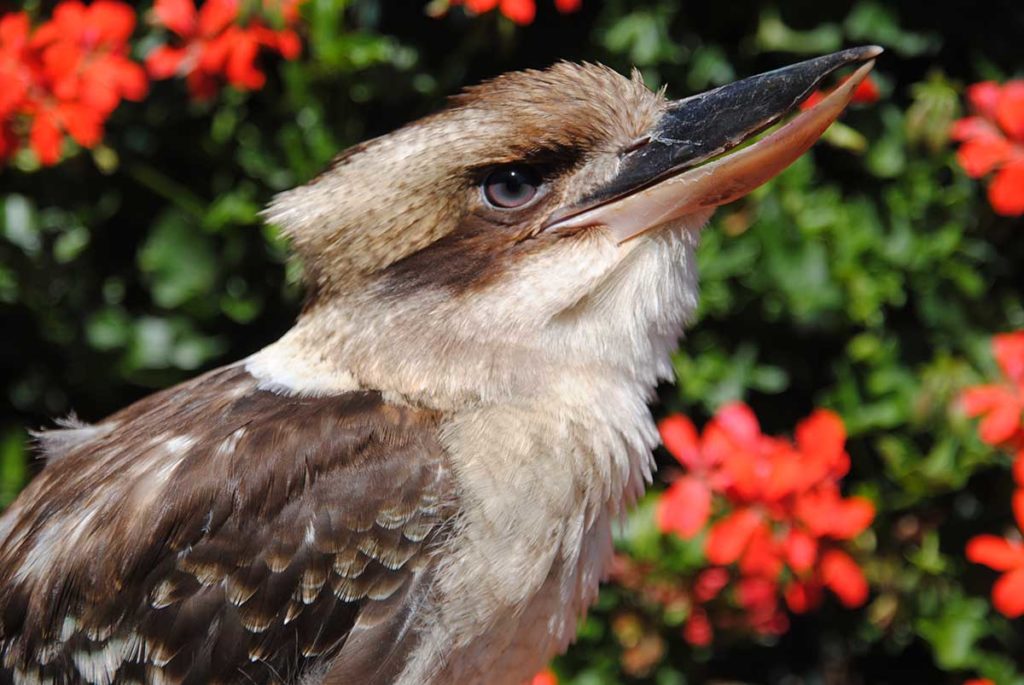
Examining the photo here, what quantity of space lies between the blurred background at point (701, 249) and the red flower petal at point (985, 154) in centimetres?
5

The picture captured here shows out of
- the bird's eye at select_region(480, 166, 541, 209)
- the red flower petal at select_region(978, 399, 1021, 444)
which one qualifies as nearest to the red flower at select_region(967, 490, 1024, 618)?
the red flower petal at select_region(978, 399, 1021, 444)

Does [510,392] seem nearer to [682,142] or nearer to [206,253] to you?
[682,142]

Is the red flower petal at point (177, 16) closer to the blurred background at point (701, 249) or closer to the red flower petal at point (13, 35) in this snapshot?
the blurred background at point (701, 249)

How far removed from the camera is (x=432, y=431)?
210 cm

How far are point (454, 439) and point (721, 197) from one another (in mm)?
585

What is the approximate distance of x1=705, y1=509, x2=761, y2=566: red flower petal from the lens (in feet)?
8.91

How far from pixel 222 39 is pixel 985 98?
1.69 metres

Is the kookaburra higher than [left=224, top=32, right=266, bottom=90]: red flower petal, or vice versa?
[left=224, top=32, right=266, bottom=90]: red flower petal

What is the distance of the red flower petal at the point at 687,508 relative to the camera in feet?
9.05

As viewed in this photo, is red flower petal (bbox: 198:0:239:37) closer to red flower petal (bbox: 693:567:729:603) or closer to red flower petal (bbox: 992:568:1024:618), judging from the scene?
red flower petal (bbox: 693:567:729:603)

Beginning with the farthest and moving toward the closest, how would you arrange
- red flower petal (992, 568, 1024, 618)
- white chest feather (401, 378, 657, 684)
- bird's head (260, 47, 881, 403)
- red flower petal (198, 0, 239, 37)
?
red flower petal (198, 0, 239, 37) → red flower petal (992, 568, 1024, 618) → bird's head (260, 47, 881, 403) → white chest feather (401, 378, 657, 684)

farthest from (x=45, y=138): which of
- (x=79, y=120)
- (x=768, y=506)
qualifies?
(x=768, y=506)

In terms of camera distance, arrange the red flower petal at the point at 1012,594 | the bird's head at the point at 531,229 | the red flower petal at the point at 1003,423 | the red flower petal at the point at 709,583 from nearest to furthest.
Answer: the bird's head at the point at 531,229, the red flower petal at the point at 1012,594, the red flower petal at the point at 1003,423, the red flower petal at the point at 709,583

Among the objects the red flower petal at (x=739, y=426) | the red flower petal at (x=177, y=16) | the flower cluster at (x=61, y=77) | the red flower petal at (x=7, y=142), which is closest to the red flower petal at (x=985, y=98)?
the red flower petal at (x=739, y=426)
